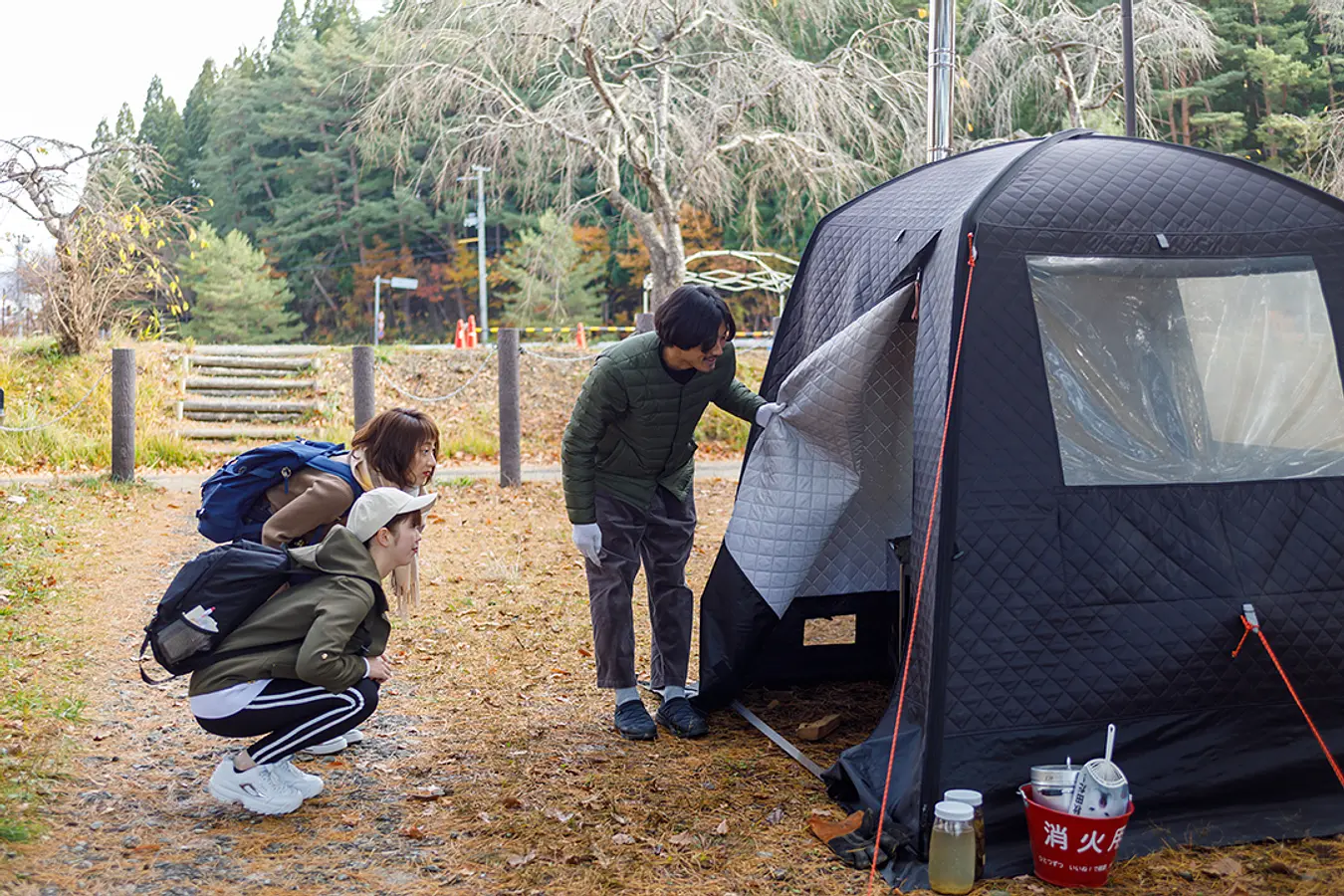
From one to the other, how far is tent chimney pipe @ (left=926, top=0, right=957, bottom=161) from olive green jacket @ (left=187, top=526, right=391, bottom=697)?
4089 millimetres

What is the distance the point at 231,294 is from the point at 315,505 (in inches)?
1104

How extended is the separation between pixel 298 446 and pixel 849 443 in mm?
1793

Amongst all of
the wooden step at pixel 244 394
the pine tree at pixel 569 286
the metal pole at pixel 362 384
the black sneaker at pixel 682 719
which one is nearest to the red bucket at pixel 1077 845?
the black sneaker at pixel 682 719

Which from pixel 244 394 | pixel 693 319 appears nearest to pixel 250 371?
pixel 244 394

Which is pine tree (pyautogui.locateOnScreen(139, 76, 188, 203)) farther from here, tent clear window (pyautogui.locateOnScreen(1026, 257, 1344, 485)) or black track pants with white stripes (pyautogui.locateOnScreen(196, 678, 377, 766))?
tent clear window (pyautogui.locateOnScreen(1026, 257, 1344, 485))

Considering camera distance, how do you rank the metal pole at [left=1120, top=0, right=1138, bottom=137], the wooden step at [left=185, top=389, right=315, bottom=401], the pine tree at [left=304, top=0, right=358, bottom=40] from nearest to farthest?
the metal pole at [left=1120, top=0, right=1138, bottom=137]
the wooden step at [left=185, top=389, right=315, bottom=401]
the pine tree at [left=304, top=0, right=358, bottom=40]

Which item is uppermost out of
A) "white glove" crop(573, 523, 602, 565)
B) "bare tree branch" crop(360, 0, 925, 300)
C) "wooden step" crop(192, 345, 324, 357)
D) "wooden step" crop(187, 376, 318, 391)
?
"bare tree branch" crop(360, 0, 925, 300)

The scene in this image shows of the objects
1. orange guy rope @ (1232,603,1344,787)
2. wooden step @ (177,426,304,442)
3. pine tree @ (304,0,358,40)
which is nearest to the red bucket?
orange guy rope @ (1232,603,1344,787)

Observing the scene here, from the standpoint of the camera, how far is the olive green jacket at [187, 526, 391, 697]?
3207mm

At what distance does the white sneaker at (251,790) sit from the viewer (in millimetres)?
3422

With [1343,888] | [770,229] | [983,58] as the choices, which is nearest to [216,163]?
[770,229]

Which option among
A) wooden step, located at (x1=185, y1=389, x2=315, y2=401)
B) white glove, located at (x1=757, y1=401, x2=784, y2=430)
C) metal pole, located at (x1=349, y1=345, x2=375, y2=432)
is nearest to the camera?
white glove, located at (x1=757, y1=401, x2=784, y2=430)

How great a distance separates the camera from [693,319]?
12.5 ft

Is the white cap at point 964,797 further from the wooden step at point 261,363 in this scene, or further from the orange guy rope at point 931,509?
the wooden step at point 261,363
